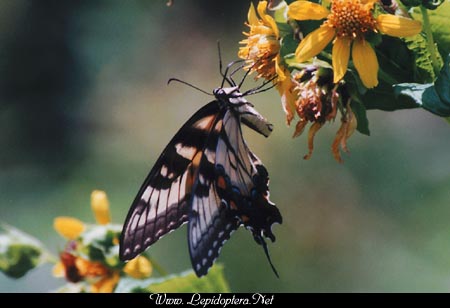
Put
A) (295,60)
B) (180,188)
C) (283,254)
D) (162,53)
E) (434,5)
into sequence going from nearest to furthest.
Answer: (434,5) → (295,60) → (180,188) → (283,254) → (162,53)

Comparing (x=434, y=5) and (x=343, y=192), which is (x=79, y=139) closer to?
(x=343, y=192)

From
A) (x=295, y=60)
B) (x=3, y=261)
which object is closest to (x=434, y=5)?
(x=295, y=60)

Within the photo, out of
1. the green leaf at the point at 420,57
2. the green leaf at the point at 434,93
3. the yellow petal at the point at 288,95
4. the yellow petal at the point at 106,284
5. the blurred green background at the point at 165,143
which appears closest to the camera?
the green leaf at the point at 434,93

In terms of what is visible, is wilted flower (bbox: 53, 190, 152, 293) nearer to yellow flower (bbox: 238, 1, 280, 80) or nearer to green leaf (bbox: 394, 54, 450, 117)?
yellow flower (bbox: 238, 1, 280, 80)

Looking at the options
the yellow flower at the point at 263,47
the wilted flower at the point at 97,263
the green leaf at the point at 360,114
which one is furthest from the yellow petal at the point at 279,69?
the wilted flower at the point at 97,263

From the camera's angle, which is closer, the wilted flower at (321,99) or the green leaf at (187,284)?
the wilted flower at (321,99)

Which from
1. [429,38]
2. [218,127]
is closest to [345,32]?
[429,38]

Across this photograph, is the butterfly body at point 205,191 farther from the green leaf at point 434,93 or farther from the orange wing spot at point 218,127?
the green leaf at point 434,93

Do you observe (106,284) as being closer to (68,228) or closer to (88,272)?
(88,272)
